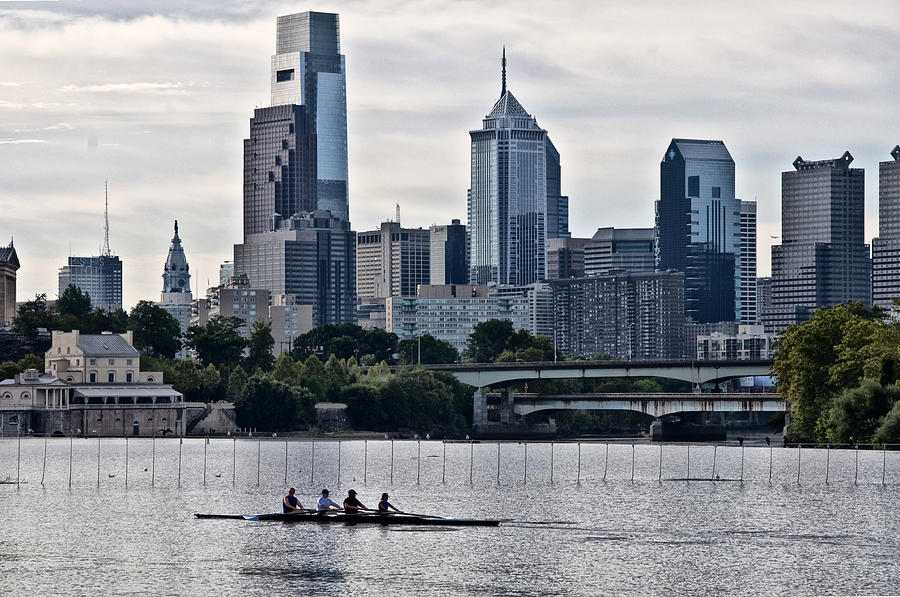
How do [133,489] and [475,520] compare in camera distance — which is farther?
[133,489]

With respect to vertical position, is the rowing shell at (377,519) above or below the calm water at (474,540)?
above

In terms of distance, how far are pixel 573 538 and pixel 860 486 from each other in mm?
50770

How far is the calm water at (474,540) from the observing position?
274 feet

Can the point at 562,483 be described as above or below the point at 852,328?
below

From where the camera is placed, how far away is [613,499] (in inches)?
5182

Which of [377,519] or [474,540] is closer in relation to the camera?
[474,540]

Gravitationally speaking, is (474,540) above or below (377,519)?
below

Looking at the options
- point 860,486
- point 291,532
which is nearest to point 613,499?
point 860,486

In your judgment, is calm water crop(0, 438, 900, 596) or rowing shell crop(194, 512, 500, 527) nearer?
calm water crop(0, 438, 900, 596)

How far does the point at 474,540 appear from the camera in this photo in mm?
98938

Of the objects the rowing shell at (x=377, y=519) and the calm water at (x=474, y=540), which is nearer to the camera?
the calm water at (x=474, y=540)

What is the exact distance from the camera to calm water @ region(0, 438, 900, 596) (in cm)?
8356

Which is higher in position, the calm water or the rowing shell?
the rowing shell

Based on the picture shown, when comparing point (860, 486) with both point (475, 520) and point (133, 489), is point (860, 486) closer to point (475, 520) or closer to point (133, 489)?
point (475, 520)
